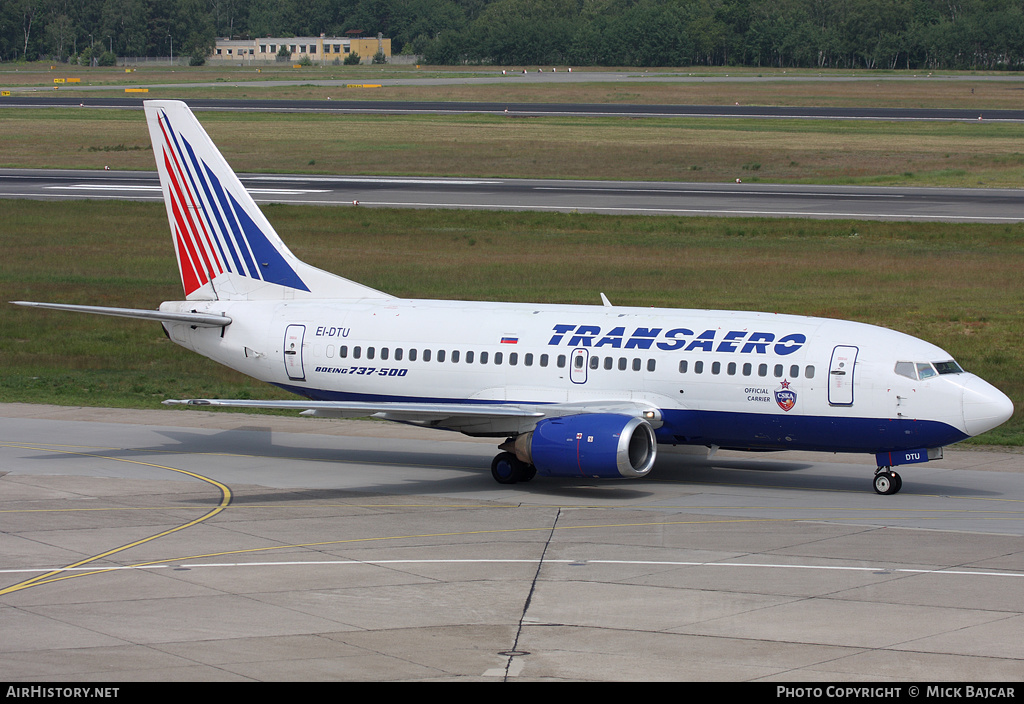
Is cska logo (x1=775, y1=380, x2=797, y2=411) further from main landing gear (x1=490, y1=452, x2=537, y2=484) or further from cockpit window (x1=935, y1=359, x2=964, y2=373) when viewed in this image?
main landing gear (x1=490, y1=452, x2=537, y2=484)

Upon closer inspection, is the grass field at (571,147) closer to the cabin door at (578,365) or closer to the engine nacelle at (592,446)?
the cabin door at (578,365)

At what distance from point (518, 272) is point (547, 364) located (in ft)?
99.2

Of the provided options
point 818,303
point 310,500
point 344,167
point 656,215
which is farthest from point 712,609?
point 344,167

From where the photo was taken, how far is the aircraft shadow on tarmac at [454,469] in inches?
1191

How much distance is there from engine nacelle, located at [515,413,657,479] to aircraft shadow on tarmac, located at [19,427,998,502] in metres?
1.20

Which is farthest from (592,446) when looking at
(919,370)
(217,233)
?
(217,233)

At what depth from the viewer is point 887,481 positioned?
29.5m

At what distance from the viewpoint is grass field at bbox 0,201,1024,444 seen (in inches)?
1783

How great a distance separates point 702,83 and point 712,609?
17155 cm

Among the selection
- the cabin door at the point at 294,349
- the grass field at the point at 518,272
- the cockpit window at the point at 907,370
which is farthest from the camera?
the grass field at the point at 518,272

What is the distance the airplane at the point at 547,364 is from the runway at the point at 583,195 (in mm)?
46664

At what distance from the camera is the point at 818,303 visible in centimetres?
5272

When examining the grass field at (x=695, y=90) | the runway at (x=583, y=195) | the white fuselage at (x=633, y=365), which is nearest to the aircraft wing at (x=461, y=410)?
the white fuselage at (x=633, y=365)
